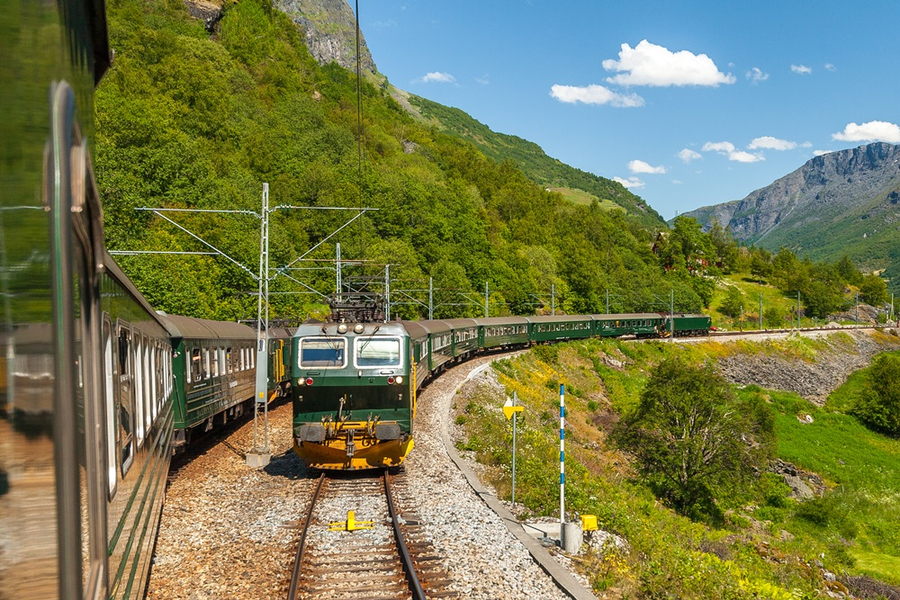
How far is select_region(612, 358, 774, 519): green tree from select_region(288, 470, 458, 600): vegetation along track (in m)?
20.5

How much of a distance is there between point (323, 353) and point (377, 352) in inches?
41.3

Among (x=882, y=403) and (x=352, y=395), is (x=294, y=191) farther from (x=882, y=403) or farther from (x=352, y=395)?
(x=352, y=395)

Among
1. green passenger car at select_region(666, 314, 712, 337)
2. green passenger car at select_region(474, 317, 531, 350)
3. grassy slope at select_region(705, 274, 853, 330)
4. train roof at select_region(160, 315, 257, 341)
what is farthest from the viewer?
grassy slope at select_region(705, 274, 853, 330)

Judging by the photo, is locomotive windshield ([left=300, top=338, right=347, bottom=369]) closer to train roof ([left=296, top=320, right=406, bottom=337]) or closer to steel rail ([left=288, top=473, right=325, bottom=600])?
train roof ([left=296, top=320, right=406, bottom=337])

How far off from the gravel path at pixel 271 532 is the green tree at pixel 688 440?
16.6m

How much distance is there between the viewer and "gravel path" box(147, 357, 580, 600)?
28.4ft

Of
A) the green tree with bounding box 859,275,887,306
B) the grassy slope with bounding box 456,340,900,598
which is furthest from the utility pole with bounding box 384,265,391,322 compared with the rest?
the green tree with bounding box 859,275,887,306

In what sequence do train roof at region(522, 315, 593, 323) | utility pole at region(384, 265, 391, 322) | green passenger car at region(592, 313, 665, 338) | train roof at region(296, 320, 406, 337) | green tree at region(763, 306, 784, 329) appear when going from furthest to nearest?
green tree at region(763, 306, 784, 329) → green passenger car at region(592, 313, 665, 338) → train roof at region(522, 315, 593, 323) → utility pole at region(384, 265, 391, 322) → train roof at region(296, 320, 406, 337)

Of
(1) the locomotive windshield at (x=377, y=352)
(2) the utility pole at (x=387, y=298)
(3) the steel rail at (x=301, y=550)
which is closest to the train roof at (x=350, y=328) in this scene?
(1) the locomotive windshield at (x=377, y=352)

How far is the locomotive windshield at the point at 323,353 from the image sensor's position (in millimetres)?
13812

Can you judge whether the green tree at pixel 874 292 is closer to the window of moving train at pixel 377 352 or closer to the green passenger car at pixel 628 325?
the green passenger car at pixel 628 325

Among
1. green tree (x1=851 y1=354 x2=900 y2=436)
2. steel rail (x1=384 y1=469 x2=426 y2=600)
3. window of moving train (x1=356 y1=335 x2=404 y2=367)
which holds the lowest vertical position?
green tree (x1=851 y1=354 x2=900 y2=436)

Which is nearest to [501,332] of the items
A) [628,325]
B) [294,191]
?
[628,325]

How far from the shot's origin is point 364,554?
9797 millimetres
